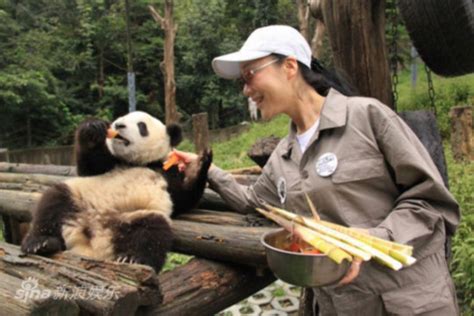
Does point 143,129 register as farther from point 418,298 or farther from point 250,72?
point 418,298

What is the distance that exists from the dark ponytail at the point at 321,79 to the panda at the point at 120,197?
0.90 m

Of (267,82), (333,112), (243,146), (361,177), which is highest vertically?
(267,82)

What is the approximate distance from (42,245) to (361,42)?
199cm

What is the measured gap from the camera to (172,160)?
2.94 metres

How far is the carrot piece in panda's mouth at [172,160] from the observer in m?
2.91

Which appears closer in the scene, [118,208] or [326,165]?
[326,165]

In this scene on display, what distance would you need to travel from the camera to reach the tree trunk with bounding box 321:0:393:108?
2744mm

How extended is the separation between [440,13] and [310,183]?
1319mm

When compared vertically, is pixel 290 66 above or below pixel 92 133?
above

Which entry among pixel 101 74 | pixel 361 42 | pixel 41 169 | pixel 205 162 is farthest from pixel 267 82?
pixel 101 74

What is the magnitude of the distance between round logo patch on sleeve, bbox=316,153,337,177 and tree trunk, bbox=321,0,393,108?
119 cm

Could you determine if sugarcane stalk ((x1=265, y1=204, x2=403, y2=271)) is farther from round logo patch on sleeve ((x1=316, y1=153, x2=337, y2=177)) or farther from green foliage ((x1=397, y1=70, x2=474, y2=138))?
green foliage ((x1=397, y1=70, x2=474, y2=138))

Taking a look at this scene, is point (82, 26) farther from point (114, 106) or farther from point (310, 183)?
point (310, 183)

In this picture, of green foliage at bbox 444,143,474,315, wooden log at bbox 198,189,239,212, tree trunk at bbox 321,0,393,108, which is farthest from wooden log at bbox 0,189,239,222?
green foliage at bbox 444,143,474,315
